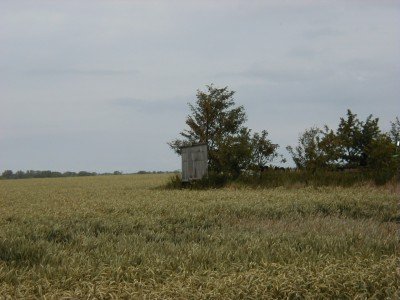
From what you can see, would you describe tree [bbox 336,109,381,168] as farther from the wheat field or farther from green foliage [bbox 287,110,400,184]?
the wheat field

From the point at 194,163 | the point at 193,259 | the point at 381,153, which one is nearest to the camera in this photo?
the point at 193,259

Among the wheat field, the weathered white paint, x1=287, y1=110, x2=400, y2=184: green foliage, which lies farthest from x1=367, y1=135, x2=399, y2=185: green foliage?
the wheat field

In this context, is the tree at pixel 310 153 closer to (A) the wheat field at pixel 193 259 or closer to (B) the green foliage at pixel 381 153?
(B) the green foliage at pixel 381 153

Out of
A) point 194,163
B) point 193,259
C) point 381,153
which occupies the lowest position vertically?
point 193,259

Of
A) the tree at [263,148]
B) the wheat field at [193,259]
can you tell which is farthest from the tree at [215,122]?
the wheat field at [193,259]

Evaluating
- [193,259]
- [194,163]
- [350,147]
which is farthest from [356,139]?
[193,259]

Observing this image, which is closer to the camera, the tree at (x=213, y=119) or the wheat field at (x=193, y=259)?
the wheat field at (x=193, y=259)

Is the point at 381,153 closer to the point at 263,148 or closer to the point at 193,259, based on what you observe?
the point at 263,148

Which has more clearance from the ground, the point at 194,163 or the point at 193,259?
the point at 194,163

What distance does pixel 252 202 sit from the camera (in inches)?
475

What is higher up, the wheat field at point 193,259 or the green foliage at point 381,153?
the green foliage at point 381,153

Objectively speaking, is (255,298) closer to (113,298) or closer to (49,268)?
(113,298)

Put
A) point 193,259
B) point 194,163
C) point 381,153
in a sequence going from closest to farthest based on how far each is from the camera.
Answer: point 193,259 < point 194,163 < point 381,153

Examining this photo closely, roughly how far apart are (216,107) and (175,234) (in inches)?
837
